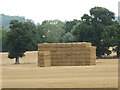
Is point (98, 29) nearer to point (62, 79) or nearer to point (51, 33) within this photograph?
point (62, 79)

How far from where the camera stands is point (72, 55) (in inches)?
1414

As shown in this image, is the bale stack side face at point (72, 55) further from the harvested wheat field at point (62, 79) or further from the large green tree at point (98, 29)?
the large green tree at point (98, 29)

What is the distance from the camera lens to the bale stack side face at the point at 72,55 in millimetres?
35750

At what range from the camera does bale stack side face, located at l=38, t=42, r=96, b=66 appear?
1407 inches

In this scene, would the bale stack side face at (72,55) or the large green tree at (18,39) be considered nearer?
the bale stack side face at (72,55)

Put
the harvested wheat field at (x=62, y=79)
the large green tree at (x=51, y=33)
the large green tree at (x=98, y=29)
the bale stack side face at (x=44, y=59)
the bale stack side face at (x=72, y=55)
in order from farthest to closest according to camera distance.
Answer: the large green tree at (x=51, y=33)
the large green tree at (x=98, y=29)
the bale stack side face at (x=72, y=55)
the bale stack side face at (x=44, y=59)
the harvested wheat field at (x=62, y=79)

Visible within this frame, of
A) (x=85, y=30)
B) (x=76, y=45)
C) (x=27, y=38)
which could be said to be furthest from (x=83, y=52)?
(x=85, y=30)

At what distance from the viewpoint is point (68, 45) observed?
3612cm

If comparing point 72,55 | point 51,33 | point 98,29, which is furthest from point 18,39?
point 51,33

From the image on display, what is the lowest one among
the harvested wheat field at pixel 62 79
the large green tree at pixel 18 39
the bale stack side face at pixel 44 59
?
the harvested wheat field at pixel 62 79

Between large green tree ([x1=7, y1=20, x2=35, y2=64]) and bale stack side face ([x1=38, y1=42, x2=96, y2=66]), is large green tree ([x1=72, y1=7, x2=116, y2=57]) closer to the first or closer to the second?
large green tree ([x1=7, y1=20, x2=35, y2=64])

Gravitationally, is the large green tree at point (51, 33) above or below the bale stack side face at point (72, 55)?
above

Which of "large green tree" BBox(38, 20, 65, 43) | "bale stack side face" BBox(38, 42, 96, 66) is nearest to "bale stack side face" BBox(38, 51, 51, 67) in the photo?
"bale stack side face" BBox(38, 42, 96, 66)

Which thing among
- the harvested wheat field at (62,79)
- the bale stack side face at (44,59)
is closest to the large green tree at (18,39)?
the bale stack side face at (44,59)
